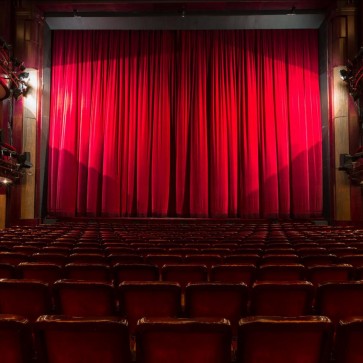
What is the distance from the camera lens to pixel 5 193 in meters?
8.62

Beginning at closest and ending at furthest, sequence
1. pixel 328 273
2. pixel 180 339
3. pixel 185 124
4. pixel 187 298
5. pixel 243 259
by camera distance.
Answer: pixel 180 339 < pixel 187 298 < pixel 328 273 < pixel 243 259 < pixel 185 124

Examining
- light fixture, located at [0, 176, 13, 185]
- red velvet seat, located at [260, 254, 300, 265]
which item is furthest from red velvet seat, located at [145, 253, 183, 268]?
light fixture, located at [0, 176, 13, 185]

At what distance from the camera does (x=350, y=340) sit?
4.16 ft

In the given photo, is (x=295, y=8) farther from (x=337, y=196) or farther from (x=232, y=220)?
(x=232, y=220)

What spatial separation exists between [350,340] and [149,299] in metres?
0.86

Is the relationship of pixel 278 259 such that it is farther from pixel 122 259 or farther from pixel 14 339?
pixel 14 339

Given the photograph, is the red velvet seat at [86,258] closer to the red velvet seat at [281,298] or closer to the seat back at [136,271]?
the seat back at [136,271]

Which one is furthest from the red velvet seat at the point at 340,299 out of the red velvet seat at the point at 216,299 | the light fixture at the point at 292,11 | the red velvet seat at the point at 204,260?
the light fixture at the point at 292,11

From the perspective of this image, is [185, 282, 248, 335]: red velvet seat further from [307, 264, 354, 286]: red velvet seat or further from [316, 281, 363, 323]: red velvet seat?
[307, 264, 354, 286]: red velvet seat

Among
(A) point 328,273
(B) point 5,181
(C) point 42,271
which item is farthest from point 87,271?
(B) point 5,181

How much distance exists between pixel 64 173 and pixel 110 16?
3.65 meters

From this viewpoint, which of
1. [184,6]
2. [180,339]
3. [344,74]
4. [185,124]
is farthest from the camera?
[185,124]

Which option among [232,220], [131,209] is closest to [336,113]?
[232,220]

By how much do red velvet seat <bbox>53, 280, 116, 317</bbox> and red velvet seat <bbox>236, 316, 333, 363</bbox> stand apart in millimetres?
769
